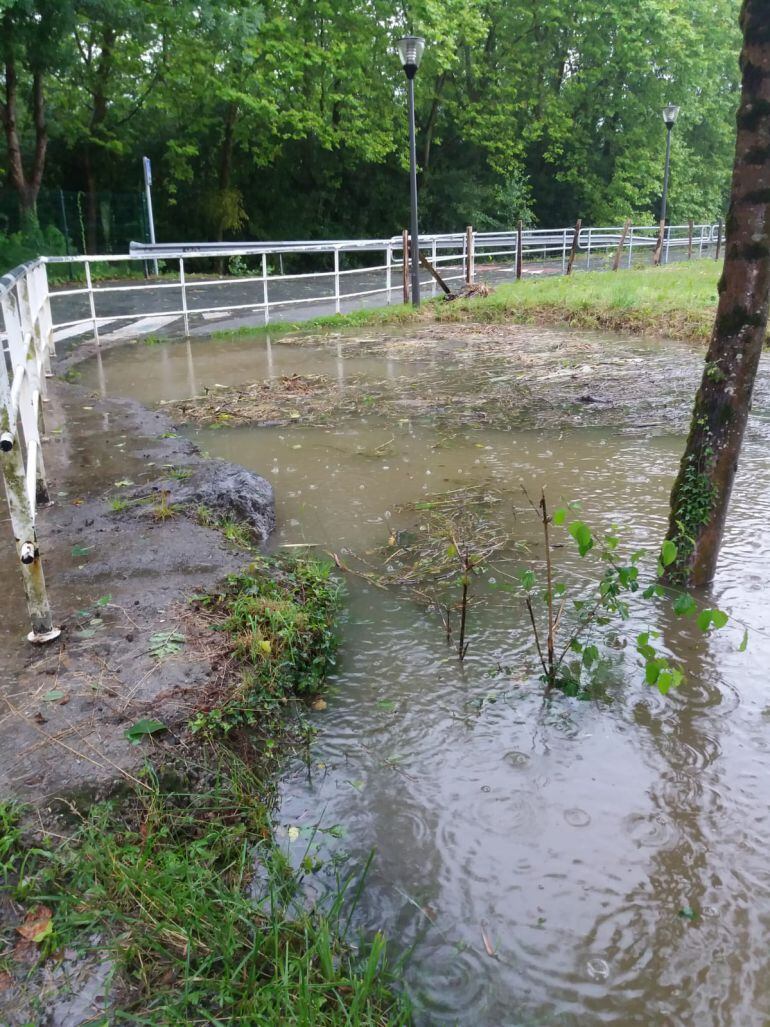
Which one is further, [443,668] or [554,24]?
[554,24]

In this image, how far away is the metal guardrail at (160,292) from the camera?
3.11 m

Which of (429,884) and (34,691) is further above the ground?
(34,691)

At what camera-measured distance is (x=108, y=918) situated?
83.1 inches

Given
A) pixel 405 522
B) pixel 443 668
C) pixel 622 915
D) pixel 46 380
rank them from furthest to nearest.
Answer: pixel 46 380
pixel 405 522
pixel 443 668
pixel 622 915

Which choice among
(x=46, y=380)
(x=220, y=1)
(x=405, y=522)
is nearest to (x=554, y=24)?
(x=220, y=1)

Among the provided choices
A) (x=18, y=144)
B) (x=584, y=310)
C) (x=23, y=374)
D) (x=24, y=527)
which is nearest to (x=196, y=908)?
(x=24, y=527)

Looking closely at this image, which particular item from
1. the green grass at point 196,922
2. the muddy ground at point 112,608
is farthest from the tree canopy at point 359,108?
the green grass at point 196,922

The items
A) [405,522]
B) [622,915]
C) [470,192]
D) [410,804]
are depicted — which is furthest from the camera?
[470,192]

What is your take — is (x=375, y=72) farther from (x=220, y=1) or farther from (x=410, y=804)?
(x=410, y=804)

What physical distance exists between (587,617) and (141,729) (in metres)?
2.04

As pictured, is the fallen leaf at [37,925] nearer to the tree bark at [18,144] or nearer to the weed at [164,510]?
the weed at [164,510]

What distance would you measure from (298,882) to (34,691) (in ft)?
3.88

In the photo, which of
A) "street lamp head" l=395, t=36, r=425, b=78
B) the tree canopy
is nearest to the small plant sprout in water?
"street lamp head" l=395, t=36, r=425, b=78

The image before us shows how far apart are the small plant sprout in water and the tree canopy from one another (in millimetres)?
16439
